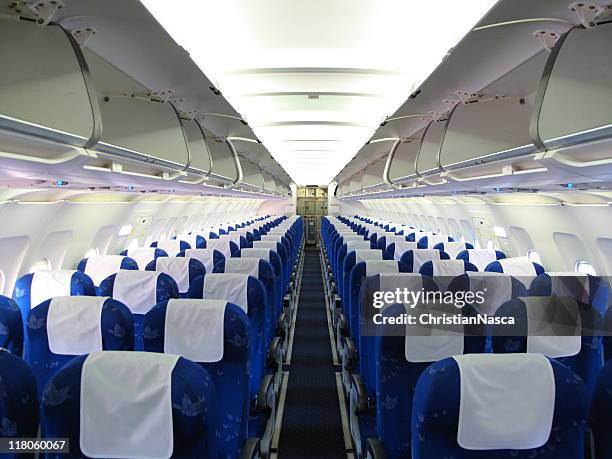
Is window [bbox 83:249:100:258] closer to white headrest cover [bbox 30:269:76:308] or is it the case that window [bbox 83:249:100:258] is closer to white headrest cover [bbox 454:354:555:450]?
white headrest cover [bbox 30:269:76:308]

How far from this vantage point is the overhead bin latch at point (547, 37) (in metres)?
2.50

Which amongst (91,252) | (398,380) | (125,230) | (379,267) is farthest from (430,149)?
(125,230)

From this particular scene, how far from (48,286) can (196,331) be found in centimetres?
246

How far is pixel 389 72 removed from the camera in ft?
11.6

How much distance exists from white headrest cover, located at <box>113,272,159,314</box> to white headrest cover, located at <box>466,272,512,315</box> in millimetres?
3035

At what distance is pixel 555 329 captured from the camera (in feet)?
10.8

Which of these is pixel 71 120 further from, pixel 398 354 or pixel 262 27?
pixel 398 354

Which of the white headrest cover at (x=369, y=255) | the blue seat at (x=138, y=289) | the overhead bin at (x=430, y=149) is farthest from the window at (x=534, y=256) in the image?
the blue seat at (x=138, y=289)

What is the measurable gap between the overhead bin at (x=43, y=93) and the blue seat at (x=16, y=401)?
96cm

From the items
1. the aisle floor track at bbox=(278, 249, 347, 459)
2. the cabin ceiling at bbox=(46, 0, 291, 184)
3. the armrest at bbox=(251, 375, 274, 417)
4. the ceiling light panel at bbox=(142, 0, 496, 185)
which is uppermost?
the ceiling light panel at bbox=(142, 0, 496, 185)

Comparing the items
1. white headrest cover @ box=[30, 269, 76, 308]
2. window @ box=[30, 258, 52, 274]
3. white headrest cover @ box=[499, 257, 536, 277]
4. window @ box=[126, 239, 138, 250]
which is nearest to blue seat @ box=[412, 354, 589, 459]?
white headrest cover @ box=[30, 269, 76, 308]

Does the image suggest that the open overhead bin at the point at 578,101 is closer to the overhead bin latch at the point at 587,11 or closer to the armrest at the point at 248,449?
the overhead bin latch at the point at 587,11

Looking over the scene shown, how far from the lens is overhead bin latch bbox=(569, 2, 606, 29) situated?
2146 millimetres

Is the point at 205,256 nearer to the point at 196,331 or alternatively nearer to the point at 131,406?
the point at 196,331
